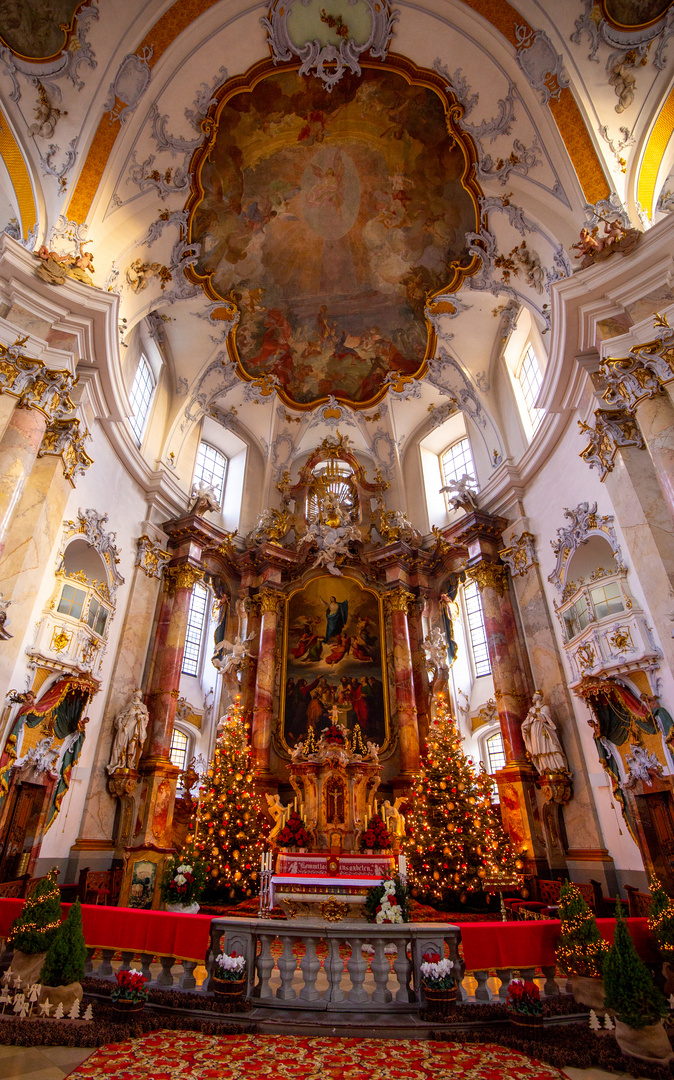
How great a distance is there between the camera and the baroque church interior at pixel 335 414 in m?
11.0

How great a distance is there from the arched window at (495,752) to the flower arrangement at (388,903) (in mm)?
8214

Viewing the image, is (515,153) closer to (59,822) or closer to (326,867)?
(326,867)

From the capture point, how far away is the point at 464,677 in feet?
60.7

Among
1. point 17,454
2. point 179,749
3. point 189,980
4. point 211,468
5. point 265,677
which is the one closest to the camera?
point 189,980

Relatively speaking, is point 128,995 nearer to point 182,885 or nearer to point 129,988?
point 129,988

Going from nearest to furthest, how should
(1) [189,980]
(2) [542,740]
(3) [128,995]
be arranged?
(3) [128,995] < (1) [189,980] < (2) [542,740]

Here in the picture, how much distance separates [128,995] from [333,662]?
42.7ft

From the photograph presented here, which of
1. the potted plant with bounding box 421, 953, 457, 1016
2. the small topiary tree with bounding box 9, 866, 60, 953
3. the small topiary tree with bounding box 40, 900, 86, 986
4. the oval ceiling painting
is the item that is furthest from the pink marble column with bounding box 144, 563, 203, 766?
the potted plant with bounding box 421, 953, 457, 1016

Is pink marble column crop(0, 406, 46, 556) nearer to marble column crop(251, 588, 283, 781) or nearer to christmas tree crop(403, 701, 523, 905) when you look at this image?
marble column crop(251, 588, 283, 781)

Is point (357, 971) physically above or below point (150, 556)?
below

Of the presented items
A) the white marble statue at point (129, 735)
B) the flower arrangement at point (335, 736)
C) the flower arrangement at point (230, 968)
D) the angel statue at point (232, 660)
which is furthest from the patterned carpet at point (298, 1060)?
the angel statue at point (232, 660)

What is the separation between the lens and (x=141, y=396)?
17578mm

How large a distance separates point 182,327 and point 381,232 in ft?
22.6

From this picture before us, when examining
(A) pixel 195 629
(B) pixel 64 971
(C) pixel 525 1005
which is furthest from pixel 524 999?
(A) pixel 195 629
